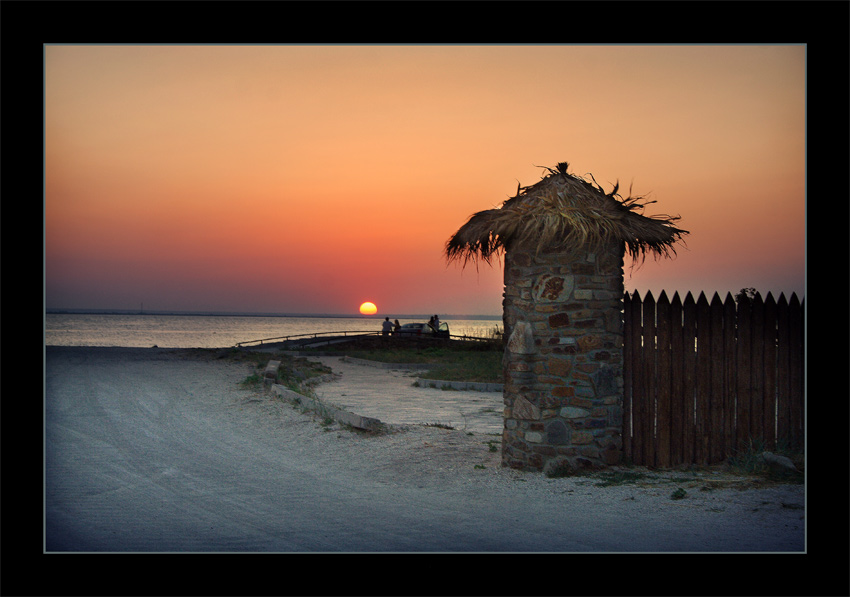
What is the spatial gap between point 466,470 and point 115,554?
4.68 metres

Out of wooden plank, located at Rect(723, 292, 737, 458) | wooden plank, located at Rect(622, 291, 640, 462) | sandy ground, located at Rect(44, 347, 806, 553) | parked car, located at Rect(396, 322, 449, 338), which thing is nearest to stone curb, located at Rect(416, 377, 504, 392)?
sandy ground, located at Rect(44, 347, 806, 553)

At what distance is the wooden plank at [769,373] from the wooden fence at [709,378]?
10mm

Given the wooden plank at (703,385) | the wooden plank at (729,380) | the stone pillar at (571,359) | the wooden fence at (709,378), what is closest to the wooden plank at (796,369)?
the wooden fence at (709,378)

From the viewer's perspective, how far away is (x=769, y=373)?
26.0 ft

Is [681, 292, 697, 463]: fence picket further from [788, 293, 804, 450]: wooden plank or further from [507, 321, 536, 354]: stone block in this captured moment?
[507, 321, 536, 354]: stone block

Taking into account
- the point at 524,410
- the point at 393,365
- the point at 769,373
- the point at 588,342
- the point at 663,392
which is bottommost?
the point at 393,365

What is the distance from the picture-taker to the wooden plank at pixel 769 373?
25.9ft

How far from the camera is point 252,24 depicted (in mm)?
4785

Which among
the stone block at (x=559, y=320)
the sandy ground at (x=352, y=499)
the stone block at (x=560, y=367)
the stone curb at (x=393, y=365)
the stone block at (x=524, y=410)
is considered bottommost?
the stone curb at (x=393, y=365)

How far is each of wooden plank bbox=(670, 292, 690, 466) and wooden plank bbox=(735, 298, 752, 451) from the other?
609mm

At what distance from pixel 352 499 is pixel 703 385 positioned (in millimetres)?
4272

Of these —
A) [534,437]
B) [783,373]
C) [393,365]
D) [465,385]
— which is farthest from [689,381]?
[393,365]

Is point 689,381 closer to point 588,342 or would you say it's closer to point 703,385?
point 703,385

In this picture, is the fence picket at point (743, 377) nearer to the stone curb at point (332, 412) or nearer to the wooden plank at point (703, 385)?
the wooden plank at point (703, 385)
